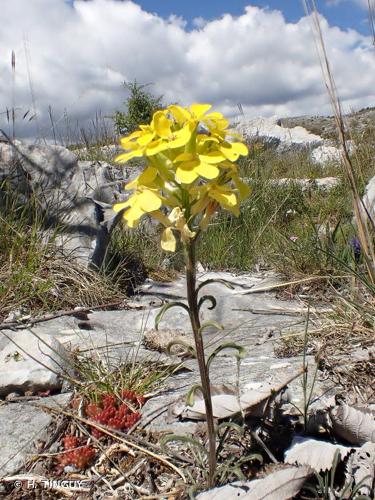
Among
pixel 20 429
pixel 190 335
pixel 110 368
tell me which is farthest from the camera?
pixel 190 335

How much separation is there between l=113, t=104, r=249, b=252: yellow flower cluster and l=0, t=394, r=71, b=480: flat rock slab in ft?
3.12

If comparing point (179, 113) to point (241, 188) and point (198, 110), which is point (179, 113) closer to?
point (198, 110)

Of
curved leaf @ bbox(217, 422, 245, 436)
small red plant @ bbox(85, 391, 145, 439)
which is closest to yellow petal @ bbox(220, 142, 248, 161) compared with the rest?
curved leaf @ bbox(217, 422, 245, 436)

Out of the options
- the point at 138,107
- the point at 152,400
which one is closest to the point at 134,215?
the point at 152,400

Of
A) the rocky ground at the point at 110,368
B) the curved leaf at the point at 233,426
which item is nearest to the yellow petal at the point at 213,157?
the rocky ground at the point at 110,368

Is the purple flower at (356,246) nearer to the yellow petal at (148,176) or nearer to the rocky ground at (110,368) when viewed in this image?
the rocky ground at (110,368)

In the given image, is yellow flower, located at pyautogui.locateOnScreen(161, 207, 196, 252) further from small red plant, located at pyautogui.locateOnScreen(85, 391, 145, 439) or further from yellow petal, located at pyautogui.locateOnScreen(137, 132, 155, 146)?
small red plant, located at pyautogui.locateOnScreen(85, 391, 145, 439)

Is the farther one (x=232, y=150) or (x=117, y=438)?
(x=117, y=438)

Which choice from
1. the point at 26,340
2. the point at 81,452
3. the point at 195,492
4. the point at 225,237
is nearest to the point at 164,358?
the point at 26,340

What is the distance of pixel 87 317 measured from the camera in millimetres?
3072

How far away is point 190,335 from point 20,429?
1.21m

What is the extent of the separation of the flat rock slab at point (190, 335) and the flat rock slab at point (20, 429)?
0.35 metres

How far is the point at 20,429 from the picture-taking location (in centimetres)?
167

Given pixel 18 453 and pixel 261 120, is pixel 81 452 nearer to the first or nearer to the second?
pixel 18 453
